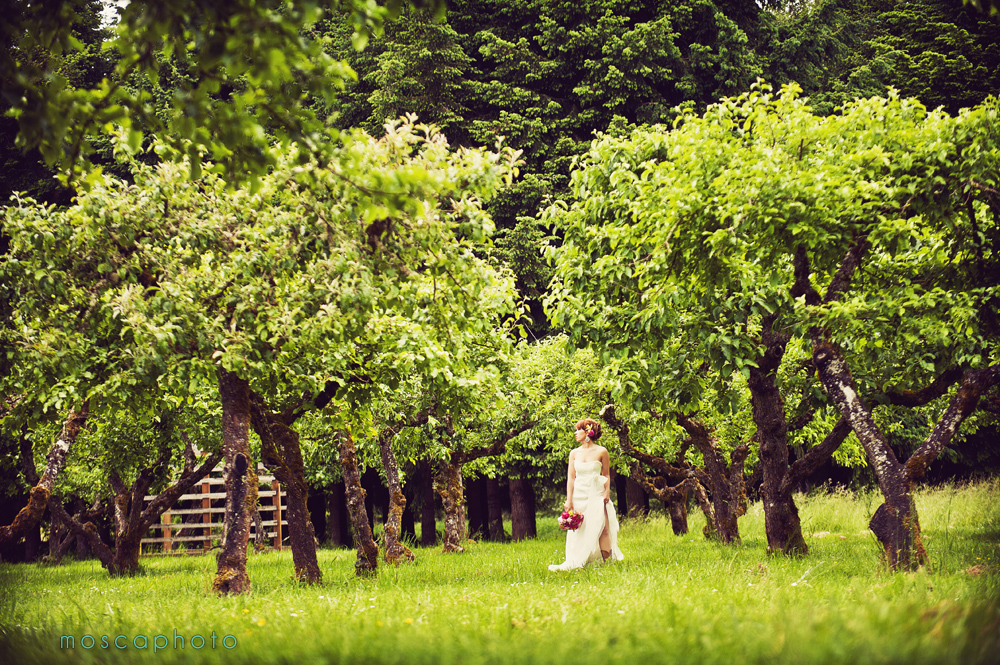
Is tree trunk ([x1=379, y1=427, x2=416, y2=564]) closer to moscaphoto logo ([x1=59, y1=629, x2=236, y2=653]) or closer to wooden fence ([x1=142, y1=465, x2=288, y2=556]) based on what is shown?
moscaphoto logo ([x1=59, y1=629, x2=236, y2=653])

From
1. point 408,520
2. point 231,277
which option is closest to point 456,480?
point 408,520

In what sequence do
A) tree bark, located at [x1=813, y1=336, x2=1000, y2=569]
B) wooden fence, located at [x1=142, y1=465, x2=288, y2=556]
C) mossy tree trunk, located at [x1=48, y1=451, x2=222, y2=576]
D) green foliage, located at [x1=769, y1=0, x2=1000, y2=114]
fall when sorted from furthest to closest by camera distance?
wooden fence, located at [x1=142, y1=465, x2=288, y2=556], green foliage, located at [x1=769, y1=0, x2=1000, y2=114], mossy tree trunk, located at [x1=48, y1=451, x2=222, y2=576], tree bark, located at [x1=813, y1=336, x2=1000, y2=569]

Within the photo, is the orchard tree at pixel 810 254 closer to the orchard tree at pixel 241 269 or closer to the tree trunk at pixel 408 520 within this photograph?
the orchard tree at pixel 241 269

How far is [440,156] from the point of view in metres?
7.41

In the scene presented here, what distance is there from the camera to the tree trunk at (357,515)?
40.5 feet

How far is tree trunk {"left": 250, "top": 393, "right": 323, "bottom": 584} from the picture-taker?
11.2 metres

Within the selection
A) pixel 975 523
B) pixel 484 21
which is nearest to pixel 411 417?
pixel 975 523

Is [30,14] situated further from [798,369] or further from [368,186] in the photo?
[798,369]

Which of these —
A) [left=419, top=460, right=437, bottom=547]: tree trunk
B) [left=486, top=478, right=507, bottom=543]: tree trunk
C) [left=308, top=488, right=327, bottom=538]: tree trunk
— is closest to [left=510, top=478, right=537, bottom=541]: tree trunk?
[left=486, top=478, right=507, bottom=543]: tree trunk

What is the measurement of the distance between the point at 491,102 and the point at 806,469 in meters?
22.9

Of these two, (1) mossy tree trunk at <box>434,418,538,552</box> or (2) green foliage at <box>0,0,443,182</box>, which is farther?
(1) mossy tree trunk at <box>434,418,538,552</box>

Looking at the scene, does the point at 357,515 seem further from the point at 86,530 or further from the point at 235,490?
the point at 86,530

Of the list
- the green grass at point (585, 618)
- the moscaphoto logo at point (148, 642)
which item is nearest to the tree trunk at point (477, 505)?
the green grass at point (585, 618)

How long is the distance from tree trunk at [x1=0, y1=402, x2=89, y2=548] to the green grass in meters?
1.15
